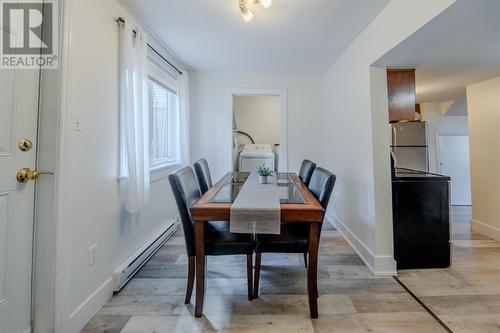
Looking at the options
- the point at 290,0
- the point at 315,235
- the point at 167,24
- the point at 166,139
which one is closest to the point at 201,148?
the point at 166,139

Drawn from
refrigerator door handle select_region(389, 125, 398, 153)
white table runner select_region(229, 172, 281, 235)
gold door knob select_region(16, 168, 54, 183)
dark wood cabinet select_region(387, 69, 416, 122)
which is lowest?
white table runner select_region(229, 172, 281, 235)

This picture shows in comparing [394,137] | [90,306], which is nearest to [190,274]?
[90,306]

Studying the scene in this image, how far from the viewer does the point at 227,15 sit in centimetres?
213

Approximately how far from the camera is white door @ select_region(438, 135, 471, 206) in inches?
184

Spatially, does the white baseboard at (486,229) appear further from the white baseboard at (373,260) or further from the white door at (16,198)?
the white door at (16,198)

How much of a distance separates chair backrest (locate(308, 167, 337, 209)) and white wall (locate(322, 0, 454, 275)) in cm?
59

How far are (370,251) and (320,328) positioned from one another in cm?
103

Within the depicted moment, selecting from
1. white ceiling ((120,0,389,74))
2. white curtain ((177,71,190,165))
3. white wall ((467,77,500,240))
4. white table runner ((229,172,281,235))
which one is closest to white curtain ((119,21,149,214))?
white ceiling ((120,0,389,74))

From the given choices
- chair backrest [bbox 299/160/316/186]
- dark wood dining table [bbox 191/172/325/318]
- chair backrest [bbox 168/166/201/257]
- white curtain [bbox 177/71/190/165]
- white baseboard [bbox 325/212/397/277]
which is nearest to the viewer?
dark wood dining table [bbox 191/172/325/318]

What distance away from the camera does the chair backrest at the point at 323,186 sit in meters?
1.66

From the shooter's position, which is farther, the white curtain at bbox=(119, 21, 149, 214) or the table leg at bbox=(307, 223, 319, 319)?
the white curtain at bbox=(119, 21, 149, 214)

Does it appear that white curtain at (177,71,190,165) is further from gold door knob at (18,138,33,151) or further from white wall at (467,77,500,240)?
white wall at (467,77,500,240)

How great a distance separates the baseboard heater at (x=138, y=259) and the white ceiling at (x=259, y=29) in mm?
2045

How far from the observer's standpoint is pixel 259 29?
238 centimetres
